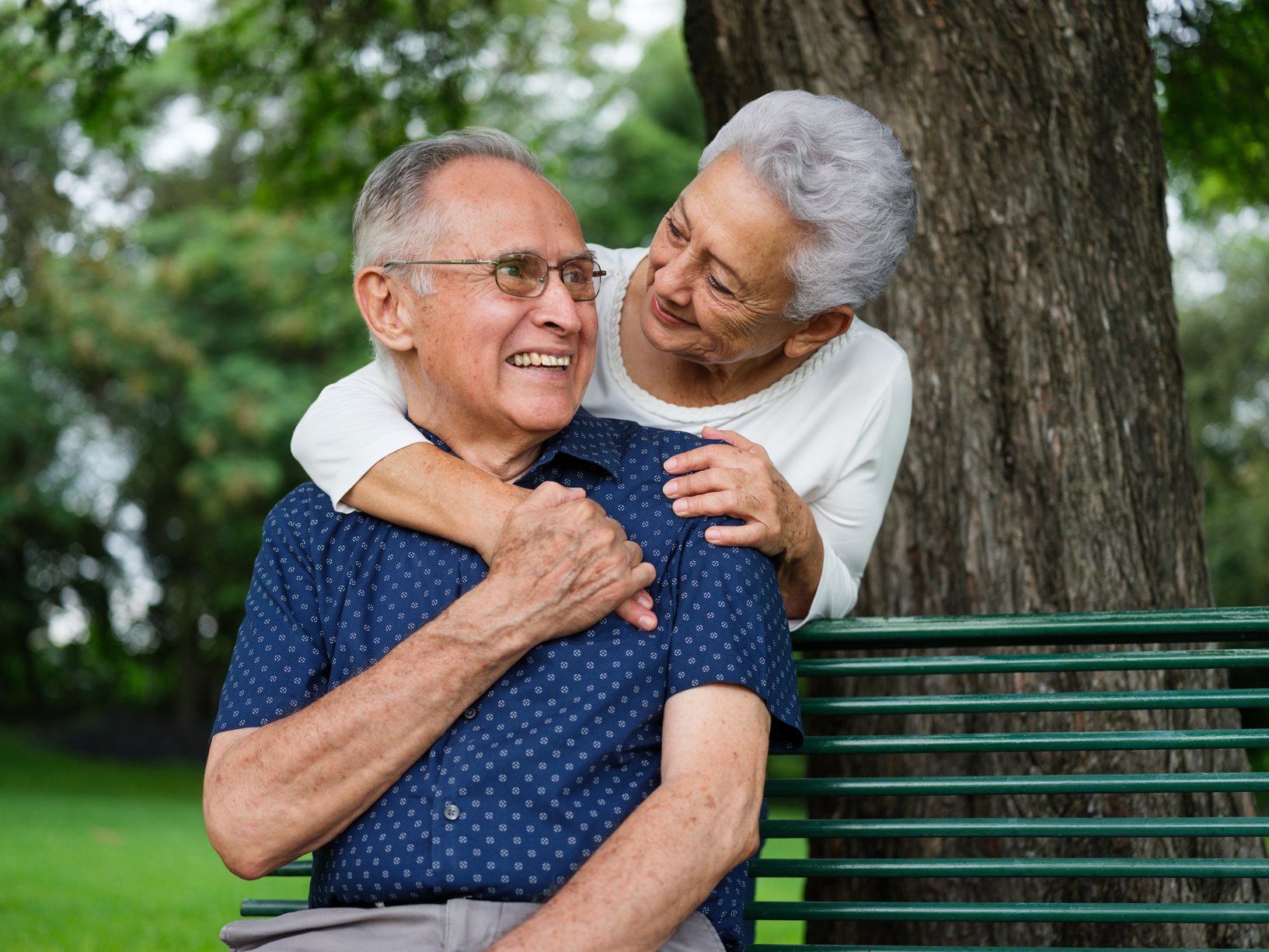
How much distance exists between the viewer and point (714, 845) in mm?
1991

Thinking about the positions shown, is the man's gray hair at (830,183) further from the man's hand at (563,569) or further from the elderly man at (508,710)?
the man's hand at (563,569)

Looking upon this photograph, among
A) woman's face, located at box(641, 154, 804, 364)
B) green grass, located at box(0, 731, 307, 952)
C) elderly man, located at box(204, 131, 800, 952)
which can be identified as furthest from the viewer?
green grass, located at box(0, 731, 307, 952)

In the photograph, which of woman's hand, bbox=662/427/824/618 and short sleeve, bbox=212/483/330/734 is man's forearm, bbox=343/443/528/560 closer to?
short sleeve, bbox=212/483/330/734

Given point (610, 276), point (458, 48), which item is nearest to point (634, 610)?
point (610, 276)

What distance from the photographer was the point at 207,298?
18.7 metres

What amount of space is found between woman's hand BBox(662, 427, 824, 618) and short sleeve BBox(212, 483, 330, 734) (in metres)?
0.67

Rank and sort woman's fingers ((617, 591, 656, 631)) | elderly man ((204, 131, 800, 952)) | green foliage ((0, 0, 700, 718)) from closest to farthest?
elderly man ((204, 131, 800, 952)) → woman's fingers ((617, 591, 656, 631)) → green foliage ((0, 0, 700, 718))

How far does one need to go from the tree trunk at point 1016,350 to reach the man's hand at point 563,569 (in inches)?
60.3

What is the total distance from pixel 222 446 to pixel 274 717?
1665 centimetres

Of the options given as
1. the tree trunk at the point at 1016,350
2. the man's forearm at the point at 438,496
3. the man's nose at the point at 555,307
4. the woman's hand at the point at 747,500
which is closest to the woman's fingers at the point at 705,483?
the woman's hand at the point at 747,500

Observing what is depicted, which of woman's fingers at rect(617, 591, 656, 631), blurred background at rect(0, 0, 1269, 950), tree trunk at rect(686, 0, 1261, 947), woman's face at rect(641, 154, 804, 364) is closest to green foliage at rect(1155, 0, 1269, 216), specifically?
blurred background at rect(0, 0, 1269, 950)

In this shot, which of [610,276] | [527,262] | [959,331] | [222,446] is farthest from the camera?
[222,446]

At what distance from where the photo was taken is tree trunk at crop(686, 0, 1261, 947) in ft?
11.1

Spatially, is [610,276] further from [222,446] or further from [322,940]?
[222,446]
